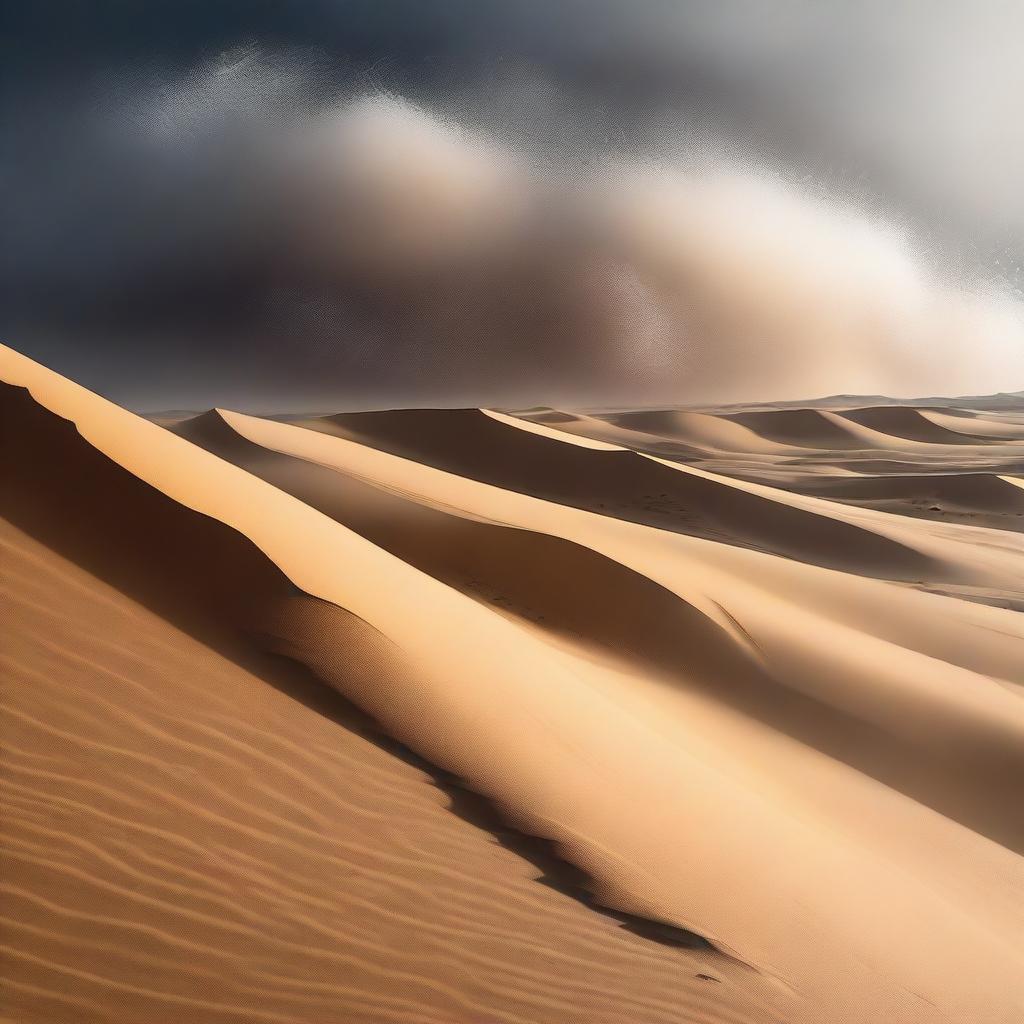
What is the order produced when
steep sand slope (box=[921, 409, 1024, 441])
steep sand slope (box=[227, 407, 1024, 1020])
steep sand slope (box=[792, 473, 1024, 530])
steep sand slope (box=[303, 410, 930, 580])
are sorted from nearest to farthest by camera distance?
steep sand slope (box=[227, 407, 1024, 1020]) < steep sand slope (box=[303, 410, 930, 580]) < steep sand slope (box=[792, 473, 1024, 530]) < steep sand slope (box=[921, 409, 1024, 441])

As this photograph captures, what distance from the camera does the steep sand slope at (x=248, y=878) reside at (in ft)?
7.54

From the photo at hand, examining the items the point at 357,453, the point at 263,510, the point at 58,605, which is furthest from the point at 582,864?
the point at 357,453

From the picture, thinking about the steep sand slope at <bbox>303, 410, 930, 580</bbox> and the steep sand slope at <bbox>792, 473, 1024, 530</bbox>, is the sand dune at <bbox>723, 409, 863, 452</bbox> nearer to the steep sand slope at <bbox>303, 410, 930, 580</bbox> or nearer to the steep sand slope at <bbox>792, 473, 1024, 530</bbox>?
the steep sand slope at <bbox>792, 473, 1024, 530</bbox>

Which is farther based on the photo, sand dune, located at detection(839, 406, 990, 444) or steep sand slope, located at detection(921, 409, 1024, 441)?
steep sand slope, located at detection(921, 409, 1024, 441)

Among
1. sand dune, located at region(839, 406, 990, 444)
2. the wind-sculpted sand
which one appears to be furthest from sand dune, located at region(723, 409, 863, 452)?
the wind-sculpted sand

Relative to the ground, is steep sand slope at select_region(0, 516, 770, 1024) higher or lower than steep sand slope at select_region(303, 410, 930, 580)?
lower

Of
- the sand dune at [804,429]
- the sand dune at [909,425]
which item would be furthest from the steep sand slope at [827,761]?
the sand dune at [909,425]

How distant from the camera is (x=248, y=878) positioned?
2627mm

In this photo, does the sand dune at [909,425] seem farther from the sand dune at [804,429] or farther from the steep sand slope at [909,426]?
the sand dune at [804,429]

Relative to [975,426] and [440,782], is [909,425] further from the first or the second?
[440,782]

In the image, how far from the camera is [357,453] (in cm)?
1301

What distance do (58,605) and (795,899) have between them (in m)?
2.87

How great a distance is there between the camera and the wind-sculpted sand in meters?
2.48

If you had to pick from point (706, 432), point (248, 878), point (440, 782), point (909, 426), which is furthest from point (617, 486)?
point (909, 426)
